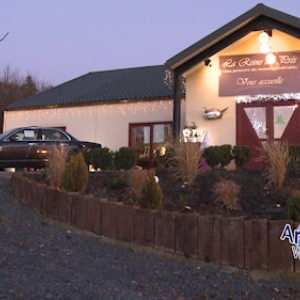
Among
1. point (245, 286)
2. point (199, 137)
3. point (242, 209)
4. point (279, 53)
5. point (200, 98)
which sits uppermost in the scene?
point (279, 53)

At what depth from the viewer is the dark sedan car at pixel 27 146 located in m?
12.0

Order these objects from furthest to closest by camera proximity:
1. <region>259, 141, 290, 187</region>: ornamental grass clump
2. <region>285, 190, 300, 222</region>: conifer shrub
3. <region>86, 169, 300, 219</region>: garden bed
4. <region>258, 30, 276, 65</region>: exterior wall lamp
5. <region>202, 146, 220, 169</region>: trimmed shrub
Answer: <region>258, 30, 276, 65</region>: exterior wall lamp < <region>202, 146, 220, 169</region>: trimmed shrub < <region>259, 141, 290, 187</region>: ornamental grass clump < <region>86, 169, 300, 219</region>: garden bed < <region>285, 190, 300, 222</region>: conifer shrub

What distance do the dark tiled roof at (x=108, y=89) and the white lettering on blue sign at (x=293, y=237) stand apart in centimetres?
1137

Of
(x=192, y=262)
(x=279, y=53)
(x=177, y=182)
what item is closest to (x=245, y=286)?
(x=192, y=262)

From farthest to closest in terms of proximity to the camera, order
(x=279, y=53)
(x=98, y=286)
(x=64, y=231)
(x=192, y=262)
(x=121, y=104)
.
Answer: (x=121, y=104) < (x=279, y=53) < (x=64, y=231) < (x=192, y=262) < (x=98, y=286)

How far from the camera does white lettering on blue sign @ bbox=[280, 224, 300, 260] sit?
20.5 feet

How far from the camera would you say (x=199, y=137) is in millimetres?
13609

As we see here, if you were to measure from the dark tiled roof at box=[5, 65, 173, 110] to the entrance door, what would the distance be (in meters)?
4.41

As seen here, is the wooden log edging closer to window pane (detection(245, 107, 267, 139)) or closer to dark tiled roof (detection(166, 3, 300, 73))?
dark tiled roof (detection(166, 3, 300, 73))

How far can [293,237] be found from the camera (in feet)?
20.7

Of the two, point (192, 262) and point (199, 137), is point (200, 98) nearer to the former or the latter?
point (199, 137)

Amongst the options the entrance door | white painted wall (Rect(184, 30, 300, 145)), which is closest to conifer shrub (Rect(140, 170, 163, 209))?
the entrance door

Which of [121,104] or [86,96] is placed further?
[86,96]

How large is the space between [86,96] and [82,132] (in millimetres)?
1746
